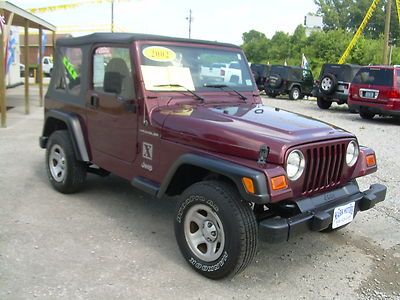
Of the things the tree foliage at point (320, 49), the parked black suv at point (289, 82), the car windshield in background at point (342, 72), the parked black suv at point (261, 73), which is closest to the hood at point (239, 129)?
the car windshield in background at point (342, 72)

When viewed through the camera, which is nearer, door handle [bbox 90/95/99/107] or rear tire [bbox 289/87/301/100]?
door handle [bbox 90/95/99/107]

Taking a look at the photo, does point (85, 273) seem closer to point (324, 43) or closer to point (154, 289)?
point (154, 289)

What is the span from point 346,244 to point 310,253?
469 mm

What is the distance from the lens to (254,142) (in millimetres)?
3303

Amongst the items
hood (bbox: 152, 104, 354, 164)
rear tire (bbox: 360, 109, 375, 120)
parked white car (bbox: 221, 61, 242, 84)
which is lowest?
rear tire (bbox: 360, 109, 375, 120)

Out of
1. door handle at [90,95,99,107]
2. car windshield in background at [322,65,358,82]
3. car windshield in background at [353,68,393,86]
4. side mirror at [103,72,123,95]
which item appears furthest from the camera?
car windshield in background at [322,65,358,82]

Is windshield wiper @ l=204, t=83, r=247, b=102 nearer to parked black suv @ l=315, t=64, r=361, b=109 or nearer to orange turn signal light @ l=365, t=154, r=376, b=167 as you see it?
orange turn signal light @ l=365, t=154, r=376, b=167

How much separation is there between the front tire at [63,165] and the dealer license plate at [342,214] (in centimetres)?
296

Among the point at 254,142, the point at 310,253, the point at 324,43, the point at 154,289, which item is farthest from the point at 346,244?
the point at 324,43

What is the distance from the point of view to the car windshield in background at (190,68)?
4.23 m

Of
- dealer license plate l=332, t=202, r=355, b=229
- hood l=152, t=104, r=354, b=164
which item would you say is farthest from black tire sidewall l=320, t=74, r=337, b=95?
dealer license plate l=332, t=202, r=355, b=229

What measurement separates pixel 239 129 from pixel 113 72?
164 centimetres

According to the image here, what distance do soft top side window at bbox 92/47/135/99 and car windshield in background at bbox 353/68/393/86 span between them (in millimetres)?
10241

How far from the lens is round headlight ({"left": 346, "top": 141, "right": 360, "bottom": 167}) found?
389cm
